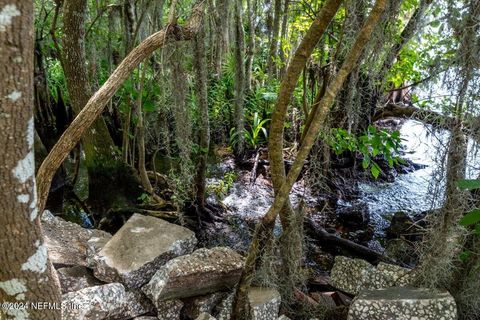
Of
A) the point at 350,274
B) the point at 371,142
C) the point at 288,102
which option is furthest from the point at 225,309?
the point at 371,142

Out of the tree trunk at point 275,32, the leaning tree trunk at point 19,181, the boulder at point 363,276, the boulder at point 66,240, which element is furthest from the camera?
the tree trunk at point 275,32

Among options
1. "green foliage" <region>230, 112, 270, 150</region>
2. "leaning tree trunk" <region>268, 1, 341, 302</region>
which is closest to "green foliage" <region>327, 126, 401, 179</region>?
"leaning tree trunk" <region>268, 1, 341, 302</region>

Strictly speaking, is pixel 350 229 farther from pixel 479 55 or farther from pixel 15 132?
pixel 15 132

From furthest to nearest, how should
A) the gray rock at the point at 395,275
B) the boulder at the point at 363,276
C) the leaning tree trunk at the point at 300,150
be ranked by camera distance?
1. the boulder at the point at 363,276
2. the gray rock at the point at 395,275
3. the leaning tree trunk at the point at 300,150

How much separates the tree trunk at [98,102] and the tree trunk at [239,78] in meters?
3.16

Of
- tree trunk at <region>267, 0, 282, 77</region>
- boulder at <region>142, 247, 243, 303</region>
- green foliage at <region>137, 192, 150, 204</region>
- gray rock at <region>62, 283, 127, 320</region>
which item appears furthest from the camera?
tree trunk at <region>267, 0, 282, 77</region>

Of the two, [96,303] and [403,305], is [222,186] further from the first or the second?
[403,305]

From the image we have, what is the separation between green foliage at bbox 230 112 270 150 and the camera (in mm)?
7445

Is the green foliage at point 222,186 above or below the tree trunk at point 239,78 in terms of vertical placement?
below

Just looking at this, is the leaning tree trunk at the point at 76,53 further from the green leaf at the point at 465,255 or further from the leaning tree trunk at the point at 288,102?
the green leaf at the point at 465,255

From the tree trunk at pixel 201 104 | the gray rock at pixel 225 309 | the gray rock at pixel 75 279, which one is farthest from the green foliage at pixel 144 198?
the gray rock at pixel 225 309

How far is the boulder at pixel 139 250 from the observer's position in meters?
3.36

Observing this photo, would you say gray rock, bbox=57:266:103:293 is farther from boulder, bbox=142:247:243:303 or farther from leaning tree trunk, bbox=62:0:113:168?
leaning tree trunk, bbox=62:0:113:168

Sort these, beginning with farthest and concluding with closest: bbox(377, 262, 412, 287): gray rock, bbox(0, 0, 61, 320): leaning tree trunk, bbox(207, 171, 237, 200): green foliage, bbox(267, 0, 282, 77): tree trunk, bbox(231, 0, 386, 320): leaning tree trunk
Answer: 1. bbox(267, 0, 282, 77): tree trunk
2. bbox(207, 171, 237, 200): green foliage
3. bbox(377, 262, 412, 287): gray rock
4. bbox(231, 0, 386, 320): leaning tree trunk
5. bbox(0, 0, 61, 320): leaning tree trunk
